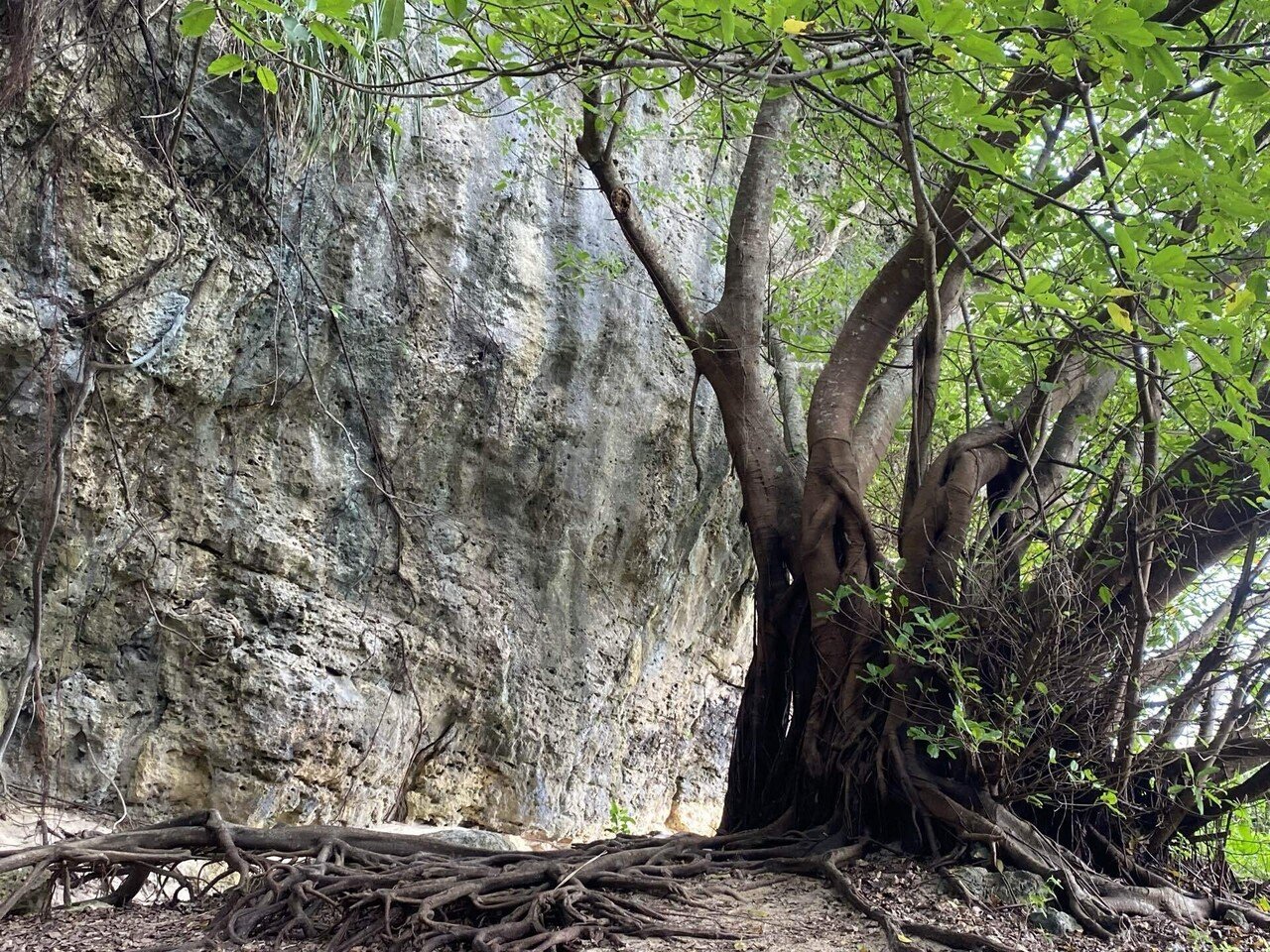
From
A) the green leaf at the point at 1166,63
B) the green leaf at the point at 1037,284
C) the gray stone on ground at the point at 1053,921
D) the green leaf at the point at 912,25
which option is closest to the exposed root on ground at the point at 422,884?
the gray stone on ground at the point at 1053,921

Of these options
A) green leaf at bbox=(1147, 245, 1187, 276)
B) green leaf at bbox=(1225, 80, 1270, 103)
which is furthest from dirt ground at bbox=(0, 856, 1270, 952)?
green leaf at bbox=(1225, 80, 1270, 103)

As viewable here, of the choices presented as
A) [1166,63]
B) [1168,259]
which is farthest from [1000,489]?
[1166,63]

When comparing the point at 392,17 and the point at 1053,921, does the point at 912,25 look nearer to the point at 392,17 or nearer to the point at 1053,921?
the point at 392,17

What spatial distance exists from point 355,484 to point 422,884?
2.88 meters

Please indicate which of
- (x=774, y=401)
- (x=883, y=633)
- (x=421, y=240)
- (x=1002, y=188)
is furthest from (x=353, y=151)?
(x=883, y=633)

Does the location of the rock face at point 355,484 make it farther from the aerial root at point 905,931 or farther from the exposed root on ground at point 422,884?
the aerial root at point 905,931

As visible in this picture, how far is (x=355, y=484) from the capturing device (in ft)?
17.9

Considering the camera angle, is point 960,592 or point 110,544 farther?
point 110,544

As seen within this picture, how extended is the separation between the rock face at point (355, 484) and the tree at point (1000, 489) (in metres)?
1.13

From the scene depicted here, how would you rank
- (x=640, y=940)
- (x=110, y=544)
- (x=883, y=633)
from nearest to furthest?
(x=640, y=940) < (x=883, y=633) < (x=110, y=544)

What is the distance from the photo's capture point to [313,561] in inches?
206

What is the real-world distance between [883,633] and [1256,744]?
1450 millimetres

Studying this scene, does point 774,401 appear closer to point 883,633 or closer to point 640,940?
point 883,633

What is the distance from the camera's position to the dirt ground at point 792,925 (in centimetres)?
291
